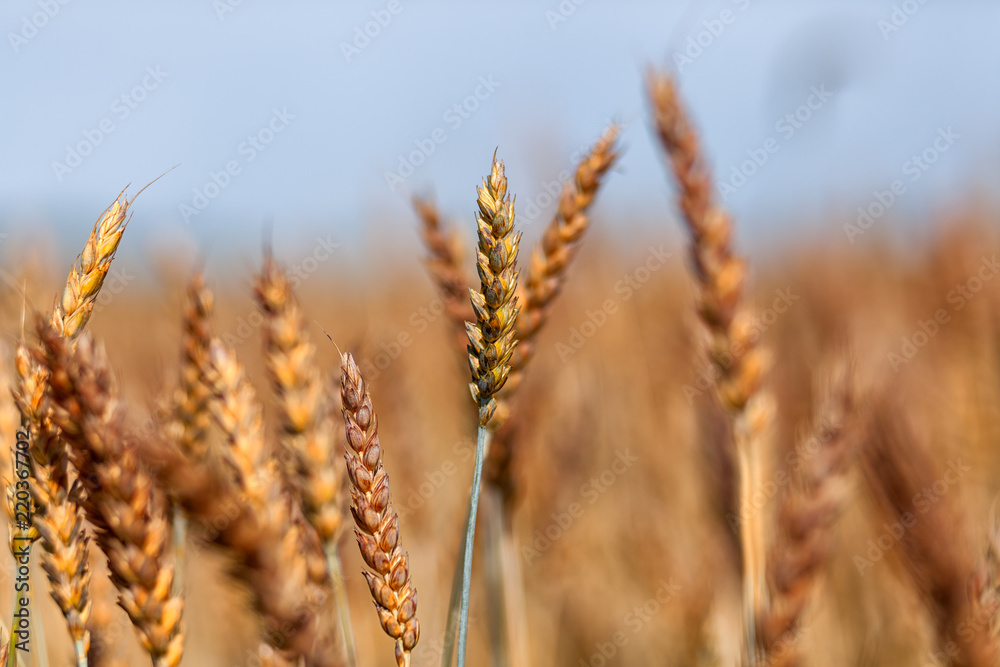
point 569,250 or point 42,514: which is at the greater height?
point 42,514

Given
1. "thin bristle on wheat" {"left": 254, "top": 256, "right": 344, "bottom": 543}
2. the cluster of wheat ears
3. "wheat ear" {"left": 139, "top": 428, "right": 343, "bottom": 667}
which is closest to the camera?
"wheat ear" {"left": 139, "top": 428, "right": 343, "bottom": 667}

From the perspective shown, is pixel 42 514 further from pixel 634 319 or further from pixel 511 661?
pixel 634 319

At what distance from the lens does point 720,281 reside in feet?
3.81

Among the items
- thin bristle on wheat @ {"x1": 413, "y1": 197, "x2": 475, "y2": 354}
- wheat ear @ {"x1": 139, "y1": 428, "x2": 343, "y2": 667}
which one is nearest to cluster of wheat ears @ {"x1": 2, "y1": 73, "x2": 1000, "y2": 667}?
wheat ear @ {"x1": 139, "y1": 428, "x2": 343, "y2": 667}

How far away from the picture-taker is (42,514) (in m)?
0.83

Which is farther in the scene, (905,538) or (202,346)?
(202,346)

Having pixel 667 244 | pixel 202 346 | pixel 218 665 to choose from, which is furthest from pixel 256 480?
pixel 667 244

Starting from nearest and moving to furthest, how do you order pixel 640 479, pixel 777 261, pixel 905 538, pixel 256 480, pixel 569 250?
pixel 256 480 → pixel 905 538 → pixel 569 250 → pixel 640 479 → pixel 777 261

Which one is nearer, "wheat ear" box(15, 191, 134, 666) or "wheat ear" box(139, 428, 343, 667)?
"wheat ear" box(139, 428, 343, 667)

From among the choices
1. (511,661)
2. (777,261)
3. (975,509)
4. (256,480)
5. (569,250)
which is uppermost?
(256,480)

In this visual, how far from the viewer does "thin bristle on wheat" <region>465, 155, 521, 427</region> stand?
2.80 feet

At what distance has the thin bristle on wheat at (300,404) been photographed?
35.9 inches

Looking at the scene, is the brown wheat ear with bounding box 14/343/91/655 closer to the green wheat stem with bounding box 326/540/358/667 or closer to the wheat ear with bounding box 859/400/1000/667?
the green wheat stem with bounding box 326/540/358/667

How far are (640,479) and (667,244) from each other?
10.9 feet
